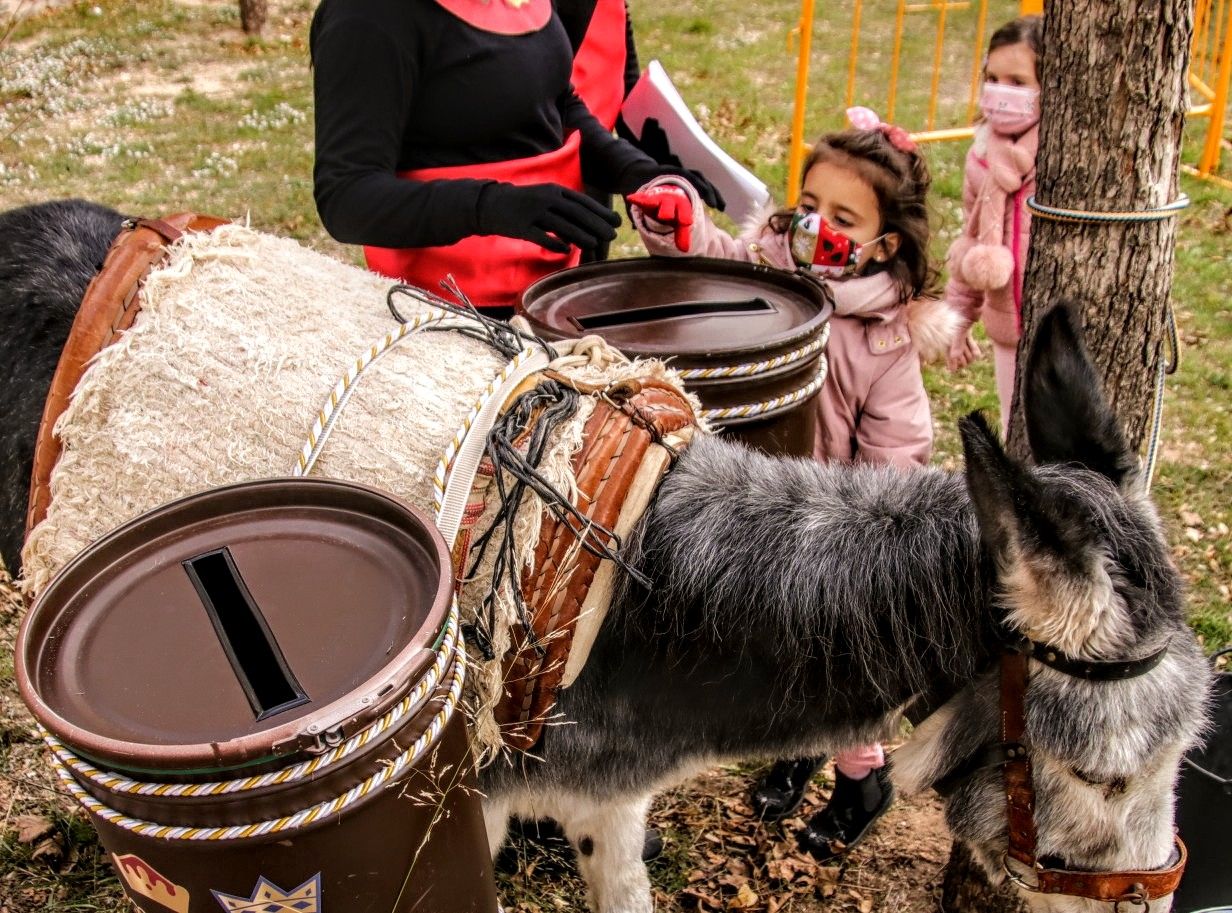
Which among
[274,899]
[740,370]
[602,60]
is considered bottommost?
[274,899]

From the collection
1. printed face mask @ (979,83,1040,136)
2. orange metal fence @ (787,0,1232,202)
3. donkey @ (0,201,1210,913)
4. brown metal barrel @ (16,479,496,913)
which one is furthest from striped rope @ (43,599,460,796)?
orange metal fence @ (787,0,1232,202)

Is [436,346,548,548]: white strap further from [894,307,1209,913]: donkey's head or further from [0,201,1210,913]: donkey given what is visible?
[894,307,1209,913]: donkey's head

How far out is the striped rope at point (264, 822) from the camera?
44.9 inches

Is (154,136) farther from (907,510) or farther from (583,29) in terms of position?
(907,510)

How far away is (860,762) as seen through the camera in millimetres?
2932

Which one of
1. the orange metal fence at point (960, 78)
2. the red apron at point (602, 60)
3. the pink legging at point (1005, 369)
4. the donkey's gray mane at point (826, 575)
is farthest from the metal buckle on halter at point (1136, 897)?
the orange metal fence at point (960, 78)

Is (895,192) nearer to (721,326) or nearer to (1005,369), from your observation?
(721,326)

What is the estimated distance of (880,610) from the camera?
1695 millimetres

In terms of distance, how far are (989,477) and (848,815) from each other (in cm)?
194

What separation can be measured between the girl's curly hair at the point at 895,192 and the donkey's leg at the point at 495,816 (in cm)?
196

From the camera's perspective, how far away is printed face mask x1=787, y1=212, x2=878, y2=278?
2.93 m

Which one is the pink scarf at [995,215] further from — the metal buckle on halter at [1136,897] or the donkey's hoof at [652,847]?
the metal buckle on halter at [1136,897]

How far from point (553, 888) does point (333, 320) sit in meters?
1.90

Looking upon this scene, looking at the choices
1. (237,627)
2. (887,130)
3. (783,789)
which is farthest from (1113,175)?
(237,627)
